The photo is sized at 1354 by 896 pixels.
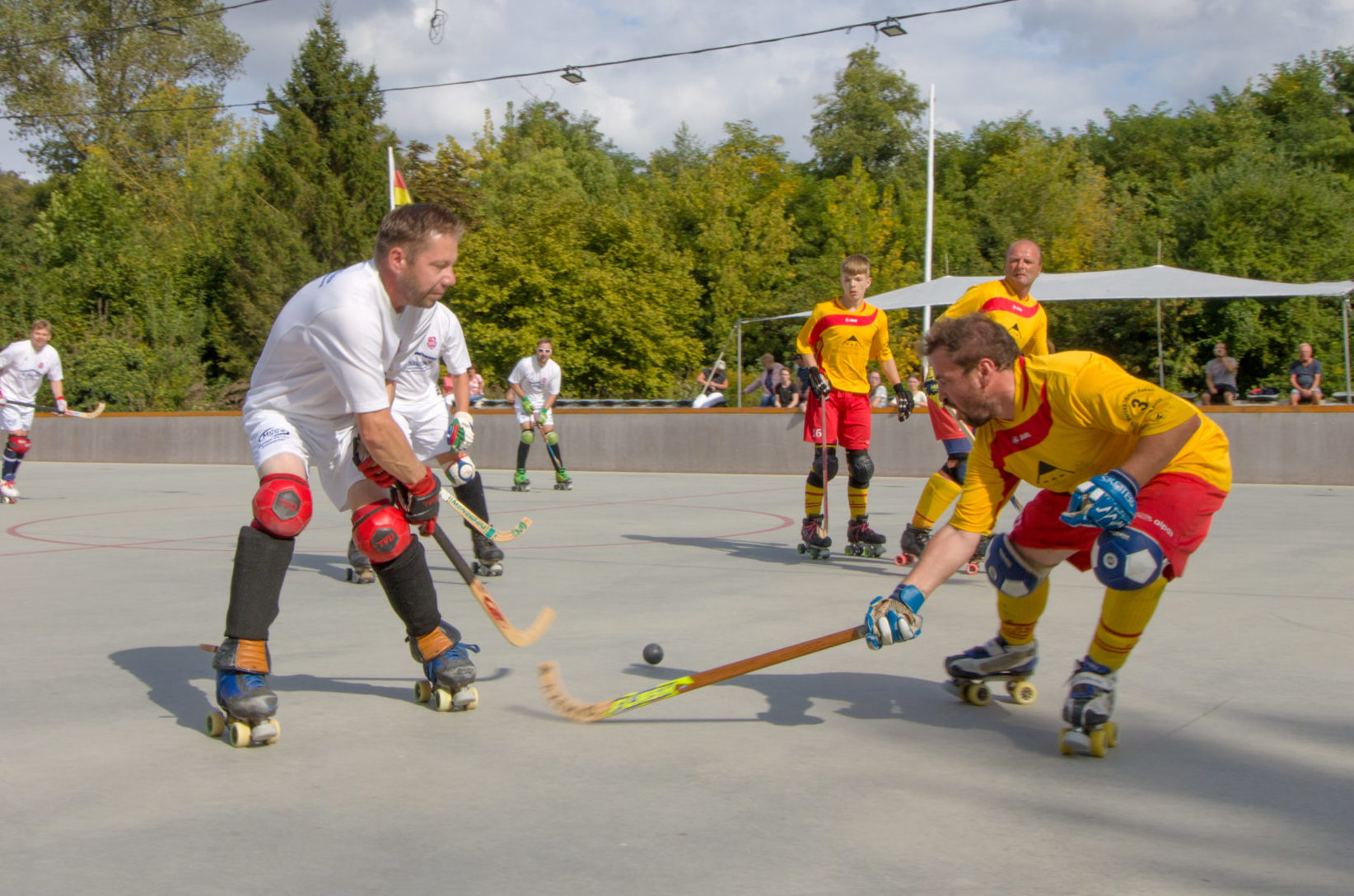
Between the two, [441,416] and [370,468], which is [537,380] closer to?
[441,416]

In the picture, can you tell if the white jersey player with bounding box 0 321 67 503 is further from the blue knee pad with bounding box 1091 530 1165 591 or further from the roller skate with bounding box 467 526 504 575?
the blue knee pad with bounding box 1091 530 1165 591

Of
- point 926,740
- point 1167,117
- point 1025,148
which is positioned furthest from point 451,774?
point 1167,117

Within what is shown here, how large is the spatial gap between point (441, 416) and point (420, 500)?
127 inches

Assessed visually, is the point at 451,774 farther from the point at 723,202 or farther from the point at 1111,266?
the point at 723,202

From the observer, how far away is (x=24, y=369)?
13977 millimetres

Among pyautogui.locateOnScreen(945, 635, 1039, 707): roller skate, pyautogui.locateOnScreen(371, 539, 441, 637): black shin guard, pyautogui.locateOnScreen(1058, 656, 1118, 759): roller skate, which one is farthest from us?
pyautogui.locateOnScreen(945, 635, 1039, 707): roller skate

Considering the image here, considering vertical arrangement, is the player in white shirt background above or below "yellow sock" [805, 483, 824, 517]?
above

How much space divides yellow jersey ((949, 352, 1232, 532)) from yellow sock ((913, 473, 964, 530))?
326 cm

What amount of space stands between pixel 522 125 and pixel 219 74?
16453 millimetres

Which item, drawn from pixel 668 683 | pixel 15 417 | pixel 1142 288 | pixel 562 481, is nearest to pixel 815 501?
pixel 668 683

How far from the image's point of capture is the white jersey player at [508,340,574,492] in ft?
47.9

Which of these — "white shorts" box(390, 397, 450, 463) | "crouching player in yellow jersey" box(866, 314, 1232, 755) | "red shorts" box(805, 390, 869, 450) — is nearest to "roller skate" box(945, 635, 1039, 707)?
"crouching player in yellow jersey" box(866, 314, 1232, 755)

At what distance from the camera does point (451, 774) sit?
3445mm

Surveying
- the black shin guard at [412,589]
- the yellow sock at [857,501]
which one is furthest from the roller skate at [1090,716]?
the yellow sock at [857,501]
